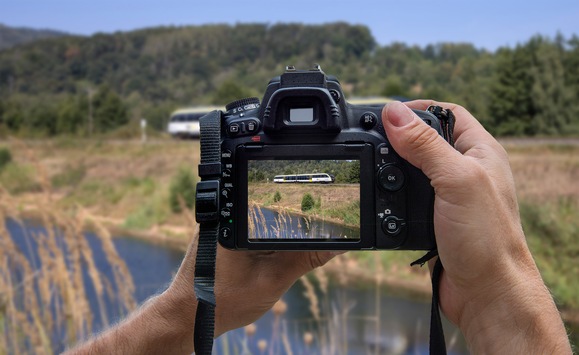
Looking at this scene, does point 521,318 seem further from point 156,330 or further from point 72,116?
point 72,116

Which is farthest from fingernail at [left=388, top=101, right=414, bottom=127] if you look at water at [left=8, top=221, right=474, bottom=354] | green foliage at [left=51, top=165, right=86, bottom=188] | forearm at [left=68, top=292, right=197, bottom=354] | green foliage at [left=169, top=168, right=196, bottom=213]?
green foliage at [left=51, top=165, right=86, bottom=188]

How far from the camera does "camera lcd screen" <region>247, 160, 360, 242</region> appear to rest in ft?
3.25

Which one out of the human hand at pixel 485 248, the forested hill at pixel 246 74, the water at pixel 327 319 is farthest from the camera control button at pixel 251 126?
the water at pixel 327 319

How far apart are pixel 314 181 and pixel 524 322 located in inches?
13.4

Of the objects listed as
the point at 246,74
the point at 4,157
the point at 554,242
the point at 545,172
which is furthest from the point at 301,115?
the point at 246,74

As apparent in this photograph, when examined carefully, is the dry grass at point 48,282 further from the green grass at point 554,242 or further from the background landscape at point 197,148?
the green grass at point 554,242

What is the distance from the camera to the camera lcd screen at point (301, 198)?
99cm

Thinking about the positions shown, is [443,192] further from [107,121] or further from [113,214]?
[107,121]

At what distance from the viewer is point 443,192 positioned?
878 mm

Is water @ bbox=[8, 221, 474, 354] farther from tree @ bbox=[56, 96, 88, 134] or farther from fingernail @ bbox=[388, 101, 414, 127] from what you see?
tree @ bbox=[56, 96, 88, 134]

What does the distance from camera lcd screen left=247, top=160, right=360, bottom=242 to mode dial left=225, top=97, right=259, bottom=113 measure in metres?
0.11

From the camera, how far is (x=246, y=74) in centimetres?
2933

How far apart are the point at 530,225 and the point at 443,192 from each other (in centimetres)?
743

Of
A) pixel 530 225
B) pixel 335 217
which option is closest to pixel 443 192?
pixel 335 217
